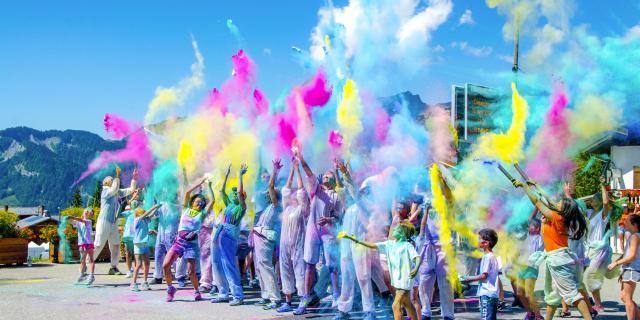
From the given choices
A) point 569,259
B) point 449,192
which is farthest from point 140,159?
point 569,259

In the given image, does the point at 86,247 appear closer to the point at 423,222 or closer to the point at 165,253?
the point at 165,253

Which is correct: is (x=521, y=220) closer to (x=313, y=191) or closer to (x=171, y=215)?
(x=313, y=191)

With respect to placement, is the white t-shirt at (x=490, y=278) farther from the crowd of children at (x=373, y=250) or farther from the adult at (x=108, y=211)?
the adult at (x=108, y=211)

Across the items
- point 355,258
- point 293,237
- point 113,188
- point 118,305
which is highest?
point 113,188

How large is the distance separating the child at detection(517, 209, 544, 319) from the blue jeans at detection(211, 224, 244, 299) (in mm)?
3887

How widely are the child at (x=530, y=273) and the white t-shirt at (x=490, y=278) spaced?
151 cm

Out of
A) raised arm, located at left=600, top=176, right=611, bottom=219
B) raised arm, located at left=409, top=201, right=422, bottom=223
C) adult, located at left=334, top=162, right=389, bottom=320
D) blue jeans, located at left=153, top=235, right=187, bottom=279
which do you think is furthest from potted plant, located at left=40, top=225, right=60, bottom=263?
raised arm, located at left=600, top=176, right=611, bottom=219

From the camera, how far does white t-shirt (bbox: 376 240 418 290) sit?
6.61m

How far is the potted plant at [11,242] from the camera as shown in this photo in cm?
1596

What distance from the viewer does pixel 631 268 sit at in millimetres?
7484

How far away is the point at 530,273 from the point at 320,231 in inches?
107

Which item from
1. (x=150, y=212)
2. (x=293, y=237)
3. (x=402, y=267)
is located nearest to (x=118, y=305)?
(x=150, y=212)

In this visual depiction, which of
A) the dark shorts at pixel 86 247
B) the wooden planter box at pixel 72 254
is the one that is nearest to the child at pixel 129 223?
Result: the dark shorts at pixel 86 247

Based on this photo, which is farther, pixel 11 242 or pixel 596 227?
pixel 11 242
